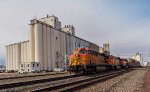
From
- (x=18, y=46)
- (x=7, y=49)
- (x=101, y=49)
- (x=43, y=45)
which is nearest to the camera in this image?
(x=43, y=45)

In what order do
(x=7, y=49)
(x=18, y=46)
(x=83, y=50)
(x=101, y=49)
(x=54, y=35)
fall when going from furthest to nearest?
(x=101, y=49), (x=7, y=49), (x=18, y=46), (x=54, y=35), (x=83, y=50)

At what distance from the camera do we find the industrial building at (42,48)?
77250 mm

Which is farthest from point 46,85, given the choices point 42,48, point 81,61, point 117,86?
point 42,48

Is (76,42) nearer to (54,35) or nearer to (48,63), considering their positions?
(54,35)

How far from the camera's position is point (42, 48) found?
7912 centimetres

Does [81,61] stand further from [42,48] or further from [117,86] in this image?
[42,48]

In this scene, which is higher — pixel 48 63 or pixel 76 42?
pixel 76 42

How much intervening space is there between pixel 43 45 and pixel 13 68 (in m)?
24.4

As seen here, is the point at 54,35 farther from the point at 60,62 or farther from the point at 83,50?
the point at 83,50

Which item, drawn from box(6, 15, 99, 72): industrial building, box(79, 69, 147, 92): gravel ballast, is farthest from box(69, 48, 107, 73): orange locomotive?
box(6, 15, 99, 72): industrial building

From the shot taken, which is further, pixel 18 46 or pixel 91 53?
pixel 18 46

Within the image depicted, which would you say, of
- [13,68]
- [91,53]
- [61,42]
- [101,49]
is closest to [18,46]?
[13,68]

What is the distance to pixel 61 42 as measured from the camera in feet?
295

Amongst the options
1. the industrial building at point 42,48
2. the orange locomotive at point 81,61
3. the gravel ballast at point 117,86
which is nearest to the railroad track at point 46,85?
the gravel ballast at point 117,86
